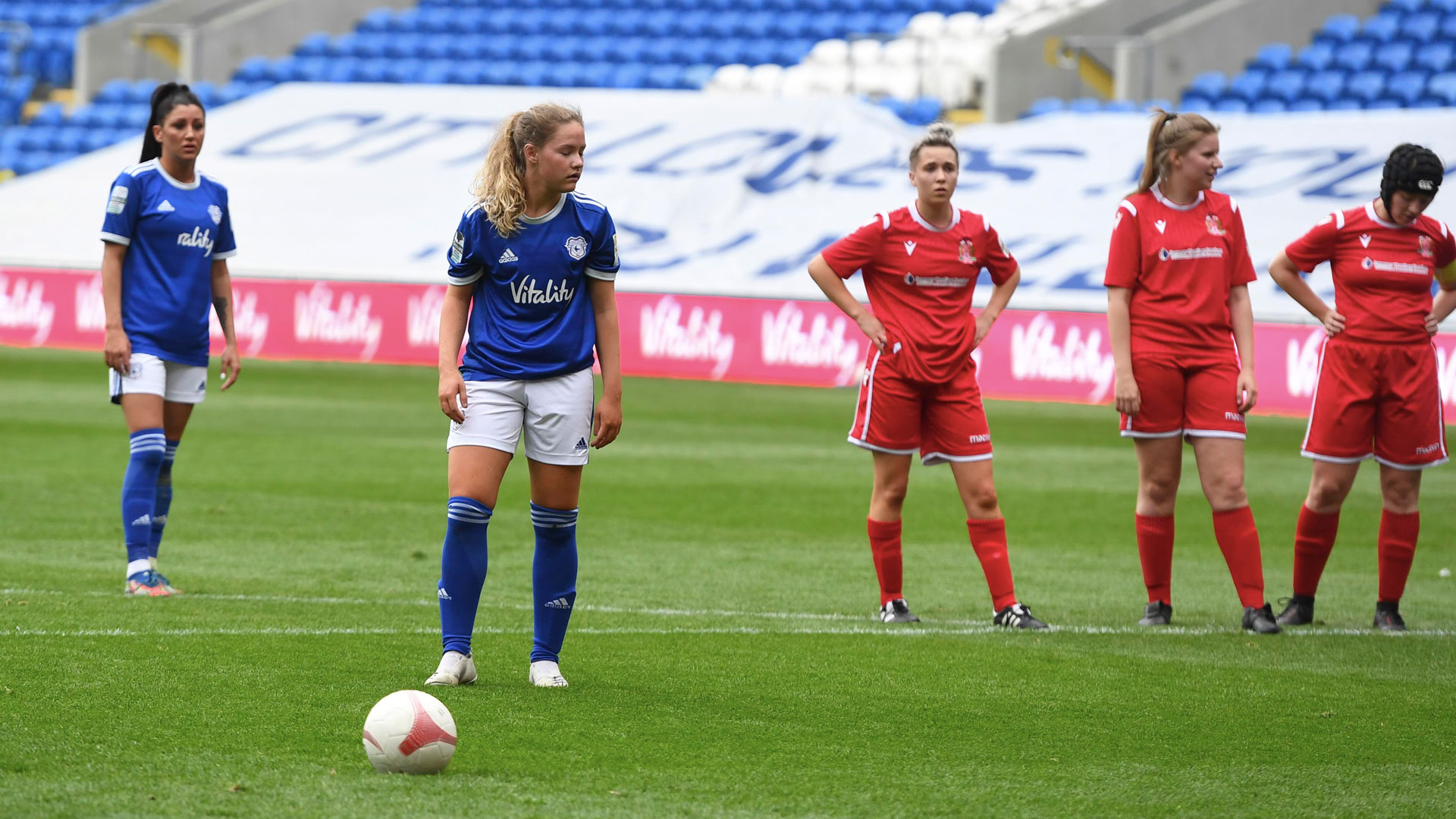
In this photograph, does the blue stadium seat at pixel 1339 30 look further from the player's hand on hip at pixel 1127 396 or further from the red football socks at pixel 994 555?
the red football socks at pixel 994 555

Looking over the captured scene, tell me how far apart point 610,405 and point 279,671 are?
1.32m

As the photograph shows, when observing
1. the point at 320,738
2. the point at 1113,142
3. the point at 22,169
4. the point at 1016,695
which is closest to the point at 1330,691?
the point at 1016,695

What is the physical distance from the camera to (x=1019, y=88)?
28359 millimetres

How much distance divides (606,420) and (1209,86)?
2311 cm

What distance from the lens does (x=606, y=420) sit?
18.9 ft

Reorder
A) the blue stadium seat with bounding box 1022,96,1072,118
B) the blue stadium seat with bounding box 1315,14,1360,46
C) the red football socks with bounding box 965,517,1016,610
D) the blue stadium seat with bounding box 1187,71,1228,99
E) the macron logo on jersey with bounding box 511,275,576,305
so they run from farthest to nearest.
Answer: the blue stadium seat with bounding box 1315,14,1360,46 < the blue stadium seat with bounding box 1022,96,1072,118 < the blue stadium seat with bounding box 1187,71,1228,99 < the red football socks with bounding box 965,517,1016,610 < the macron logo on jersey with bounding box 511,275,576,305

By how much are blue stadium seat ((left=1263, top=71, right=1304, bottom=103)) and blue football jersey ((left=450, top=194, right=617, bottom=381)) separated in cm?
2296

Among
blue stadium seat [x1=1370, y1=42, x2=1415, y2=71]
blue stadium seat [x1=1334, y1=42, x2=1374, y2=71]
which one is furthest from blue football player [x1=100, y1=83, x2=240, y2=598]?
blue stadium seat [x1=1334, y1=42, x2=1374, y2=71]

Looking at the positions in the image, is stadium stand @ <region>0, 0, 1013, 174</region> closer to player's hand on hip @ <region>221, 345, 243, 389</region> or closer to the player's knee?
player's hand on hip @ <region>221, 345, 243, 389</region>

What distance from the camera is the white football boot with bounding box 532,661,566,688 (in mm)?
5758

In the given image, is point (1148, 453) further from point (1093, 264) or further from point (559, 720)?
point (1093, 264)

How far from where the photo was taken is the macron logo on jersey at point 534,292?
5641 mm

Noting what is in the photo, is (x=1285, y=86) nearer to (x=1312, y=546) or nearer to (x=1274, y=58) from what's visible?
(x=1274, y=58)

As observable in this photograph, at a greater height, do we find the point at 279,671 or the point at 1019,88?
the point at 1019,88
